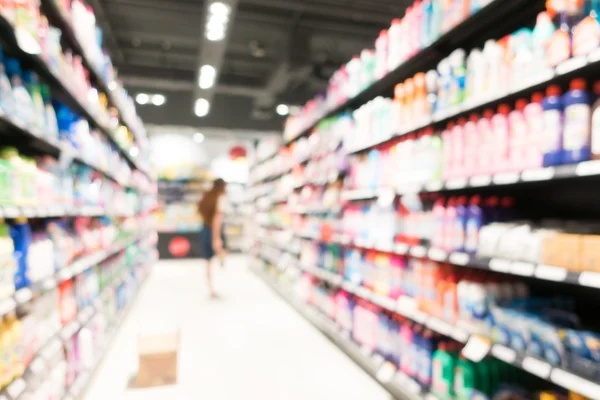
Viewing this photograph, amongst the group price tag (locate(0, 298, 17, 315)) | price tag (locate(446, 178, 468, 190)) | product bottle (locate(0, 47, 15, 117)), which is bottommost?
price tag (locate(0, 298, 17, 315))

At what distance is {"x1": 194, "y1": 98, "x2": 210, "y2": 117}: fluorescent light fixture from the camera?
1009 cm

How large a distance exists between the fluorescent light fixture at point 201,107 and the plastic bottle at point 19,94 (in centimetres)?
797

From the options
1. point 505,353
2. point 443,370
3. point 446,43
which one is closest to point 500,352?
point 505,353

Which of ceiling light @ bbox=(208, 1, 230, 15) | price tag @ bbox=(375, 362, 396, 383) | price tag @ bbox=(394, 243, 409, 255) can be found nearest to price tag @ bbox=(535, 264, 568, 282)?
price tag @ bbox=(394, 243, 409, 255)

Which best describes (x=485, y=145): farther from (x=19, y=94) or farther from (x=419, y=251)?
(x=19, y=94)

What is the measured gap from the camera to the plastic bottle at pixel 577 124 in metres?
1.73

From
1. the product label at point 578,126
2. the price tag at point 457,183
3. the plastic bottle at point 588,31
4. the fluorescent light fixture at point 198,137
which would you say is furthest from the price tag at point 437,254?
the fluorescent light fixture at point 198,137

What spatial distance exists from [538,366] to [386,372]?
4.35ft

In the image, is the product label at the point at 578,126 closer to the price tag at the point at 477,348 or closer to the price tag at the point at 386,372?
the price tag at the point at 477,348

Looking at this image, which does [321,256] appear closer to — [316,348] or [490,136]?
[316,348]

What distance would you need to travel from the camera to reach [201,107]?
10.5 meters

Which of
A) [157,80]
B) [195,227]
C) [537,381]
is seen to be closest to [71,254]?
[537,381]

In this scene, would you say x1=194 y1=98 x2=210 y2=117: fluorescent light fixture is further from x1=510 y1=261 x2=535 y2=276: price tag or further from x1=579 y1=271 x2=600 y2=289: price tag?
x1=579 y1=271 x2=600 y2=289: price tag

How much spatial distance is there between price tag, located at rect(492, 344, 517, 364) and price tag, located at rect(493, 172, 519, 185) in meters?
0.77
